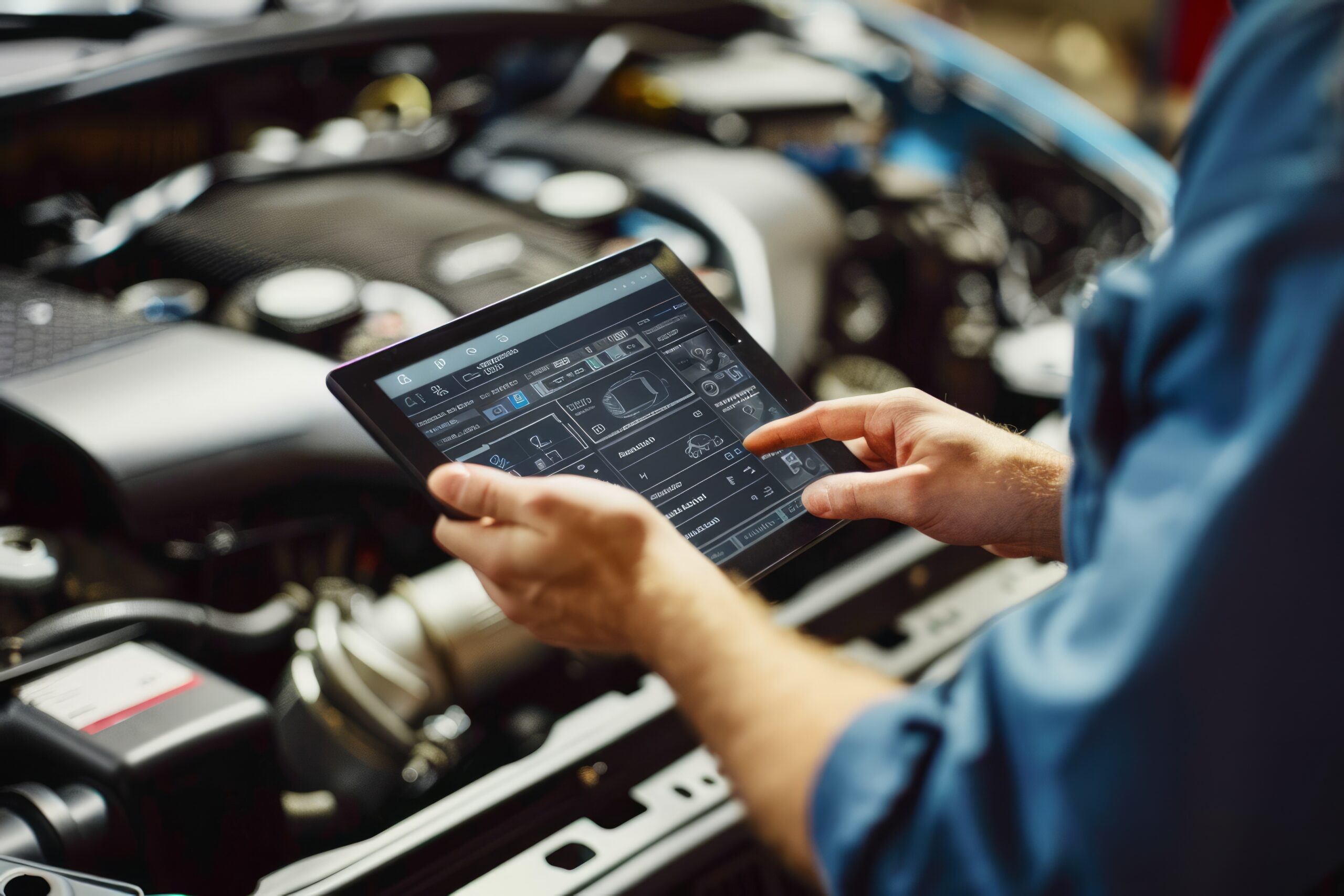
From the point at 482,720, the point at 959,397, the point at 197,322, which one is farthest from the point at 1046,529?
the point at 197,322

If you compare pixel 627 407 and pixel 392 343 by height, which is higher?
pixel 392 343

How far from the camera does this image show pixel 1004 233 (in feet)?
5.54

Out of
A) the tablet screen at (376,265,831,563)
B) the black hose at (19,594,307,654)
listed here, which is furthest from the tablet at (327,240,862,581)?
the black hose at (19,594,307,654)

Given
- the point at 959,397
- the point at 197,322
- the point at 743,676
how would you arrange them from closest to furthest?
the point at 743,676, the point at 197,322, the point at 959,397

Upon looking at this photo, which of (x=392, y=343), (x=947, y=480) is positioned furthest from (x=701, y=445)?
(x=392, y=343)

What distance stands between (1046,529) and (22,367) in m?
0.82

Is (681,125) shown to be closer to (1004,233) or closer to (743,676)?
(1004,233)

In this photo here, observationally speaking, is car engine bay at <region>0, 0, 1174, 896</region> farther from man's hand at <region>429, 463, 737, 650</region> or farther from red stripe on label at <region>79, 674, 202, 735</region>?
man's hand at <region>429, 463, 737, 650</region>

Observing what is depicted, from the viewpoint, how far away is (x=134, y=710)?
751 millimetres

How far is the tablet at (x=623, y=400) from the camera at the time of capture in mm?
722

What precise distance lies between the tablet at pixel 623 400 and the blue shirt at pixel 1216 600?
1.09ft

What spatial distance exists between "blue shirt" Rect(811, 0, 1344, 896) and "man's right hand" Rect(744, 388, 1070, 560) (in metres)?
0.33

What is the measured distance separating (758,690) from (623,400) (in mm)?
328

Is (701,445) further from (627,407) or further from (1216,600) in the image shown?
(1216,600)
